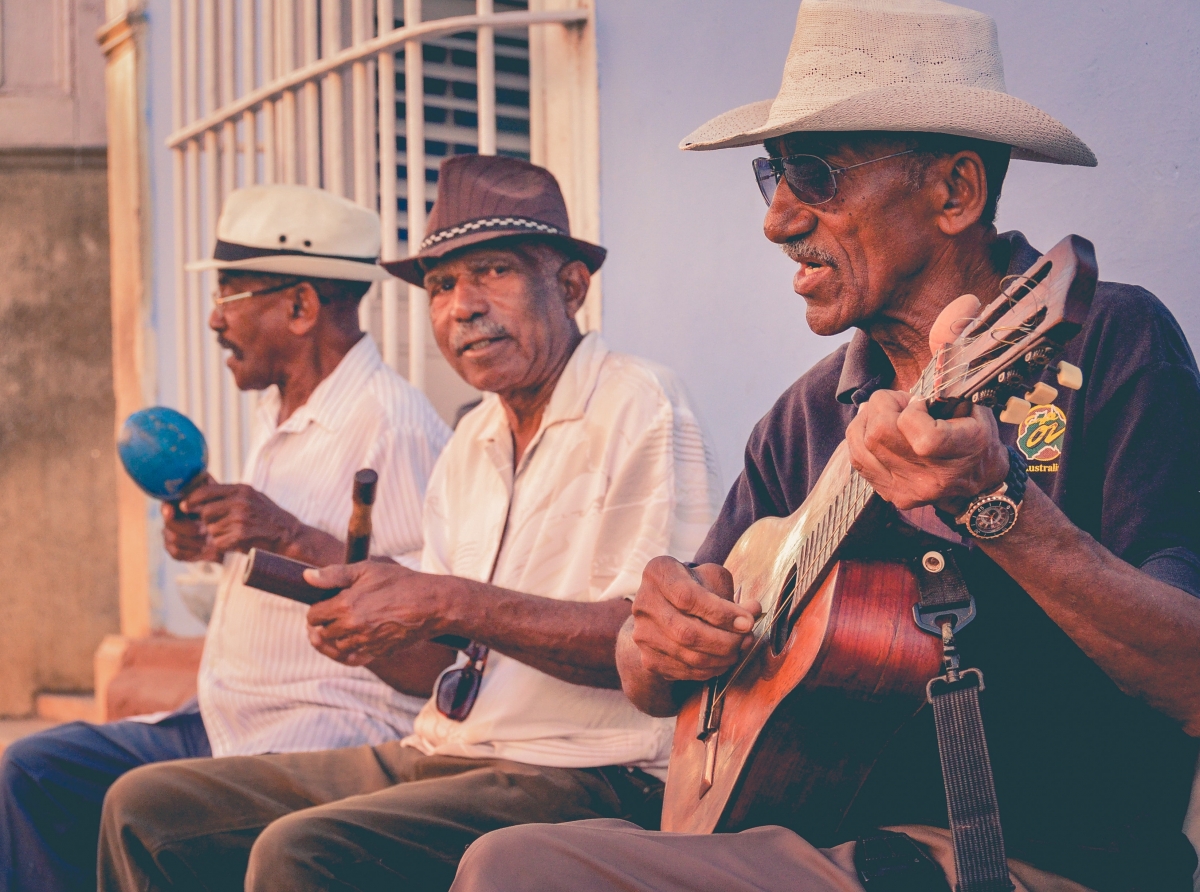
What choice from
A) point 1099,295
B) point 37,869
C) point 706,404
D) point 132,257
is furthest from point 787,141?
point 132,257

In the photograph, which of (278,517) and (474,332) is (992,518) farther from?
(278,517)

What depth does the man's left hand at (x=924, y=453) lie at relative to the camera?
1534 millimetres

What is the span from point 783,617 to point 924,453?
534 mm

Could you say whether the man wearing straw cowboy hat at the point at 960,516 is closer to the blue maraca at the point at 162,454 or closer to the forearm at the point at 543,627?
the forearm at the point at 543,627

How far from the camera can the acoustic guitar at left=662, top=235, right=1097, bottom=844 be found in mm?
1476

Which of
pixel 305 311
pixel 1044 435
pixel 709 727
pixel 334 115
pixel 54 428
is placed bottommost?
pixel 709 727

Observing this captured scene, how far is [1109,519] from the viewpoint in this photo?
187 cm

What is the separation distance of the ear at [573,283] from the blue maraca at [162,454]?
1076 mm

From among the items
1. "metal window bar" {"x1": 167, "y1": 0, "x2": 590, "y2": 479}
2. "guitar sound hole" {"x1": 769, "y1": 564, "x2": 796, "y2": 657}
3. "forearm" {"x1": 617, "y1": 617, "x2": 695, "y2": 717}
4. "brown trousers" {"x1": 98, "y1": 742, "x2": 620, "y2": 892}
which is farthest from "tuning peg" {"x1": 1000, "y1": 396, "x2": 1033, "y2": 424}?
"metal window bar" {"x1": 167, "y1": 0, "x2": 590, "y2": 479}

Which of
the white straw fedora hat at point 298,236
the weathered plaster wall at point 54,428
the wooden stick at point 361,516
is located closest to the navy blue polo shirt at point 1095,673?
the wooden stick at point 361,516

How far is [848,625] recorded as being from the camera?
1.74 metres

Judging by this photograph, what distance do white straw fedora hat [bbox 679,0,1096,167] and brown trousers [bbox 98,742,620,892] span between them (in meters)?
1.36

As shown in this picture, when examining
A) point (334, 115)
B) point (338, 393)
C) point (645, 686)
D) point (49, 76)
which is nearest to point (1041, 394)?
point (645, 686)

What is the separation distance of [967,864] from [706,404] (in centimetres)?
248
